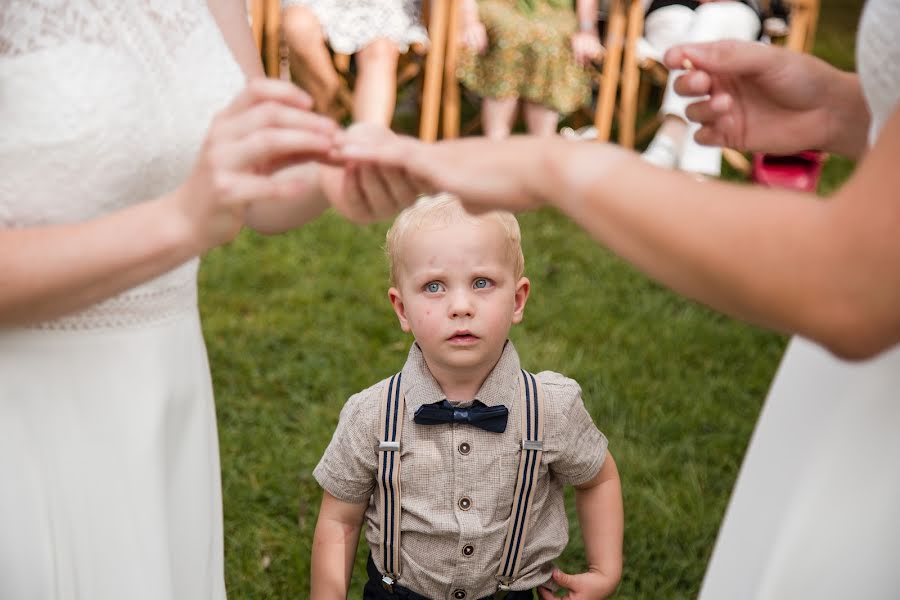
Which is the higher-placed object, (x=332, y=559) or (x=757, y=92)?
(x=757, y=92)

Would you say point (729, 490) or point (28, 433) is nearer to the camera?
point (28, 433)

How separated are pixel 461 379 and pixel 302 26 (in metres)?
4.48

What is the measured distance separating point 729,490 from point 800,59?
2.02 m

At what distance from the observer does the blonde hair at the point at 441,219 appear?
6.46ft

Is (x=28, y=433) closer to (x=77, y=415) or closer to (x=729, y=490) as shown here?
(x=77, y=415)

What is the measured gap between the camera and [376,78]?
6016 mm

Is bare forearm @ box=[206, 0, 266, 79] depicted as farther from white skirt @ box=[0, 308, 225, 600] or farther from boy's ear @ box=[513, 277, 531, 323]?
boy's ear @ box=[513, 277, 531, 323]

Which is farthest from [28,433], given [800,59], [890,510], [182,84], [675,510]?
[675,510]

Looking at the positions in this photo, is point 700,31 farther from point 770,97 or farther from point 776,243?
point 776,243

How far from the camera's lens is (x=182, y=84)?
60.7 inches

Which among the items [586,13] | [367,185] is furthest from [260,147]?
[586,13]

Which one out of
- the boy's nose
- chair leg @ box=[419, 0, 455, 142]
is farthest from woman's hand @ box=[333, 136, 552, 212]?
chair leg @ box=[419, 0, 455, 142]

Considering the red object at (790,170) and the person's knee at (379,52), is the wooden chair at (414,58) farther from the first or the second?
the red object at (790,170)

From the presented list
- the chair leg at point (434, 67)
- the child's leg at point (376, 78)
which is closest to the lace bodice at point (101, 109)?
the child's leg at point (376, 78)
